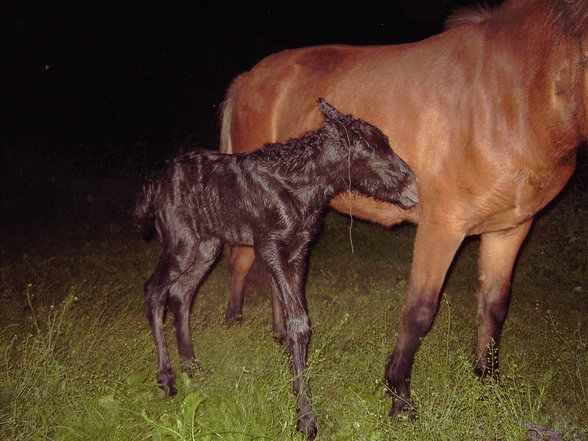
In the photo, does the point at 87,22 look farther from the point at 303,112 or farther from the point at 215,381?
the point at 215,381

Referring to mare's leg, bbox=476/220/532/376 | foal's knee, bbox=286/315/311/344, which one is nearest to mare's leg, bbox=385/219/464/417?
mare's leg, bbox=476/220/532/376

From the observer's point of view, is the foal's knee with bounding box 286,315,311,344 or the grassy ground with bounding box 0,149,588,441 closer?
the grassy ground with bounding box 0,149,588,441

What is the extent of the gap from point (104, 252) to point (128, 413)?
166 inches

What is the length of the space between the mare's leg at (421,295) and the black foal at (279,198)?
1.37 ft

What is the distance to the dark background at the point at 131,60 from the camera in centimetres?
1174

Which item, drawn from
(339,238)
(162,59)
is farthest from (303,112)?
(162,59)

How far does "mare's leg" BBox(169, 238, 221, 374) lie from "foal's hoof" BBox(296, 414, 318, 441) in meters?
0.99

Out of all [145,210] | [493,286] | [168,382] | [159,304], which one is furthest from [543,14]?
[168,382]

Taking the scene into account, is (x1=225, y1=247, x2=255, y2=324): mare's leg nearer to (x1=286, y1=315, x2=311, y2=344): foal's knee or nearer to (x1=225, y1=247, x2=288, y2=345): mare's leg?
(x1=225, y1=247, x2=288, y2=345): mare's leg

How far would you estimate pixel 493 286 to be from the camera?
3.78m

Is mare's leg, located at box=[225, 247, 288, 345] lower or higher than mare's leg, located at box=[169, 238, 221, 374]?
lower

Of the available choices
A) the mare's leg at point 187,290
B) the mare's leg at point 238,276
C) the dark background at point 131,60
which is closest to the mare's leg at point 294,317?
the mare's leg at point 187,290

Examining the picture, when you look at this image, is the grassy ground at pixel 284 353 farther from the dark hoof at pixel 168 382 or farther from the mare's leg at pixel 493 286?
the mare's leg at pixel 493 286

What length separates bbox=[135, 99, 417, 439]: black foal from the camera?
296 cm
